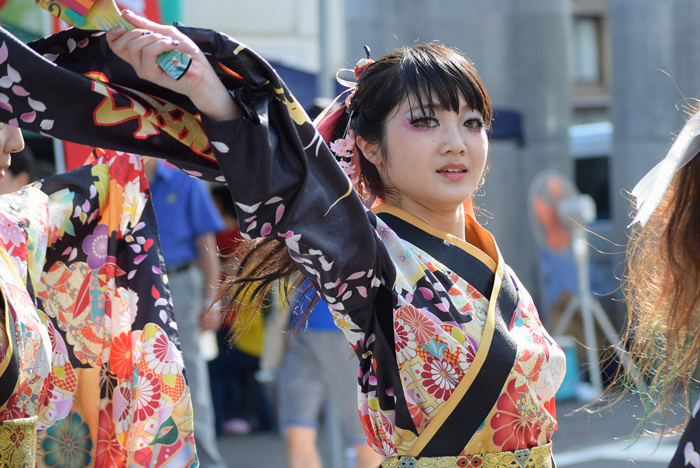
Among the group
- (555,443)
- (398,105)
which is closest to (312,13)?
(555,443)

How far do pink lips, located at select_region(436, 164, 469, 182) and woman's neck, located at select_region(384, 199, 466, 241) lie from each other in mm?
86

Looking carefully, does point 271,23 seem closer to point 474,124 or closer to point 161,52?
point 474,124

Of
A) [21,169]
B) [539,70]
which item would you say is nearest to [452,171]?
[21,169]

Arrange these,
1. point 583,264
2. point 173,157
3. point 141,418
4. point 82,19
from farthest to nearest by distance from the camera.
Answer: point 583,264
point 141,418
point 173,157
point 82,19

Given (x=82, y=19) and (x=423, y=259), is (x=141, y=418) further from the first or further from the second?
(x=82, y=19)

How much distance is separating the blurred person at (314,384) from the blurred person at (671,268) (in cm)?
174

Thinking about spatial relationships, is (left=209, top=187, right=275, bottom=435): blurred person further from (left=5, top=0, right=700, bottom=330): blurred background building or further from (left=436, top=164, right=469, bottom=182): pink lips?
(left=436, top=164, right=469, bottom=182): pink lips

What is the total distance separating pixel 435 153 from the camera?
1.64 meters

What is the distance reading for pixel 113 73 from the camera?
4.09 ft

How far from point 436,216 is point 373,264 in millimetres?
324

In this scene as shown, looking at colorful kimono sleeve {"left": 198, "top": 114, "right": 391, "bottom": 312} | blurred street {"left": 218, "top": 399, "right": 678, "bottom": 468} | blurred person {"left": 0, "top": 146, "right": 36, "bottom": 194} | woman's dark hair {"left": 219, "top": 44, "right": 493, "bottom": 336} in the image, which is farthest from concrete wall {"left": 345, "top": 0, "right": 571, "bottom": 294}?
colorful kimono sleeve {"left": 198, "top": 114, "right": 391, "bottom": 312}

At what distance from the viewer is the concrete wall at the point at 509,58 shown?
659 centimetres

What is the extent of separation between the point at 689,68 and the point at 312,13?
5287 millimetres

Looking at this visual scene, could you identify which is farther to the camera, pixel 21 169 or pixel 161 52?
pixel 21 169
